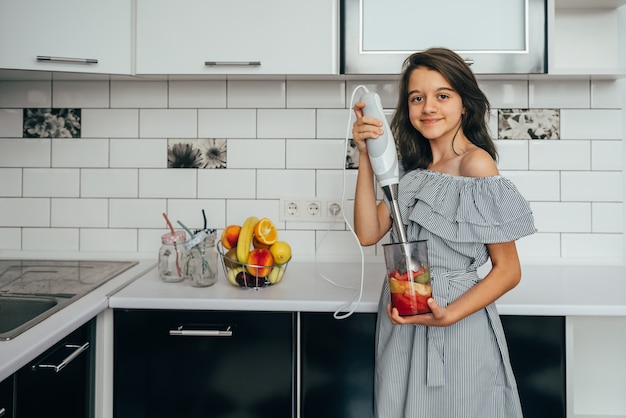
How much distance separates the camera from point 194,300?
1310mm

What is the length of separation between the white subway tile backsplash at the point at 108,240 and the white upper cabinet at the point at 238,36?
616 millimetres

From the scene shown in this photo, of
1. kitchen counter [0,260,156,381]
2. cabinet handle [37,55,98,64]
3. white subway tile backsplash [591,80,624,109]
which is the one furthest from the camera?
white subway tile backsplash [591,80,624,109]

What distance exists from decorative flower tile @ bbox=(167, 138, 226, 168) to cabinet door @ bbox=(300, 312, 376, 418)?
74cm

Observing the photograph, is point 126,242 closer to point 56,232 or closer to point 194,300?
point 56,232

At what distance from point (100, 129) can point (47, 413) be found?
104 centimetres

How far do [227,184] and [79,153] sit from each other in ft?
1.71

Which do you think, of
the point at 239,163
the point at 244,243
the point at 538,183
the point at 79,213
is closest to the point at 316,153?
the point at 239,163

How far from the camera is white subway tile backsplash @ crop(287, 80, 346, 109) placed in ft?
5.95

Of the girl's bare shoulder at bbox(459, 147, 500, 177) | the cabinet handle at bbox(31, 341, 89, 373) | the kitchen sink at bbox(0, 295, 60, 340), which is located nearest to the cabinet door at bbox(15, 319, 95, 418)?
the cabinet handle at bbox(31, 341, 89, 373)

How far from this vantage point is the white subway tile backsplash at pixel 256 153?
184 cm

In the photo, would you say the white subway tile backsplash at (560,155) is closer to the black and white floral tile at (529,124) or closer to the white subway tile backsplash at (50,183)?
the black and white floral tile at (529,124)

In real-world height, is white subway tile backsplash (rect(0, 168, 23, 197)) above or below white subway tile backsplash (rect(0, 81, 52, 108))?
below

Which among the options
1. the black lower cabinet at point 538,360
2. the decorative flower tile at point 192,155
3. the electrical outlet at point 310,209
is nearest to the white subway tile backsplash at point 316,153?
the electrical outlet at point 310,209

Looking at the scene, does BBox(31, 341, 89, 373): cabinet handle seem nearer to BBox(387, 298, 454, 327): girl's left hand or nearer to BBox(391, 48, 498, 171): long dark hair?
BBox(387, 298, 454, 327): girl's left hand
